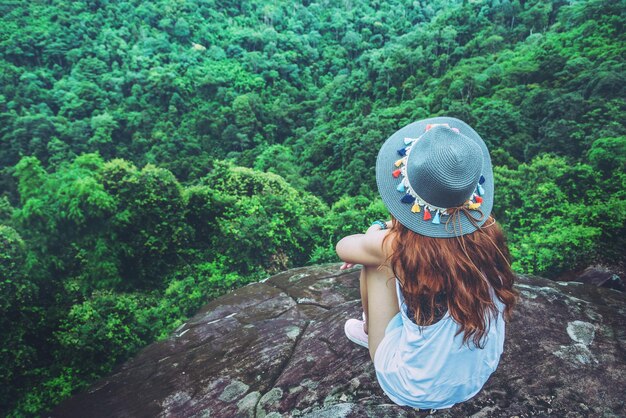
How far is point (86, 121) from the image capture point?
1215 inches

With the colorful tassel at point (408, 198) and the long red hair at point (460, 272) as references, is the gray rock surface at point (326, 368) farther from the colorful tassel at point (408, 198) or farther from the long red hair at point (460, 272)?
the colorful tassel at point (408, 198)

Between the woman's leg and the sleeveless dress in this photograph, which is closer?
the sleeveless dress

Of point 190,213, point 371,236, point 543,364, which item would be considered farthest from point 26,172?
point 543,364

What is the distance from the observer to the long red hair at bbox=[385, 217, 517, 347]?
1438 millimetres

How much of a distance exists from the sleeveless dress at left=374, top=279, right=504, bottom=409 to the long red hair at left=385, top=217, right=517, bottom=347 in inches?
2.3

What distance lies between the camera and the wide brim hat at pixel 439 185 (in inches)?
53.7

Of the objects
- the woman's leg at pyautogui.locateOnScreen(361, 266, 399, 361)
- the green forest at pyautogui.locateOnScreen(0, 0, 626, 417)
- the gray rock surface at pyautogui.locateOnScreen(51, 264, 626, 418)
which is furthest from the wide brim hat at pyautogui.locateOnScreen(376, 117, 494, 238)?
the green forest at pyautogui.locateOnScreen(0, 0, 626, 417)

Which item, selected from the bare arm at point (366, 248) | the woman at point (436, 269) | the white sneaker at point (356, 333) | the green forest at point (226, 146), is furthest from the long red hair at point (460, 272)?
the green forest at point (226, 146)

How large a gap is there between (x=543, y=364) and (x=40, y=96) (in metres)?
42.9

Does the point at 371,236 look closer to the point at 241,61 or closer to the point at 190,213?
the point at 190,213

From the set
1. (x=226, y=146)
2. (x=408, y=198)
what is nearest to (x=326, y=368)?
(x=408, y=198)

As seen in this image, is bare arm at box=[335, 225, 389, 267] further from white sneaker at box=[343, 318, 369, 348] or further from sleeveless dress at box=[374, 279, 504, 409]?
white sneaker at box=[343, 318, 369, 348]

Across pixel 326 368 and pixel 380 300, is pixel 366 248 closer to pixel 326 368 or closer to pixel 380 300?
pixel 380 300

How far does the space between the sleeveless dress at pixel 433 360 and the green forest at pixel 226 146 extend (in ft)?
16.4
